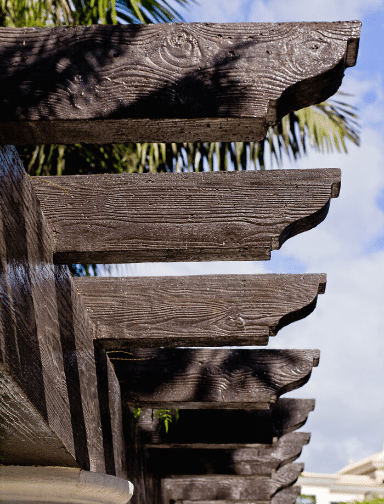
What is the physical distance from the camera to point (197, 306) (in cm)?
258

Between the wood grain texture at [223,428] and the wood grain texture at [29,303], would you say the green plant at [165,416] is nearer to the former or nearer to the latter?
the wood grain texture at [223,428]

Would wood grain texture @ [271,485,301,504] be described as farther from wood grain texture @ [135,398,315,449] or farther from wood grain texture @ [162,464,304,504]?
wood grain texture @ [135,398,315,449]

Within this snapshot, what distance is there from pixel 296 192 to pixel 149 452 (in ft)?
13.2

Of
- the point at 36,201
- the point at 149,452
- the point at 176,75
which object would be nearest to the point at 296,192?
the point at 176,75

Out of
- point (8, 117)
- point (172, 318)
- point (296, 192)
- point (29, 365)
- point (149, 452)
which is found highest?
point (8, 117)

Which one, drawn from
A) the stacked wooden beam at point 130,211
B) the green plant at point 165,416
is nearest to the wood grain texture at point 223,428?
the green plant at point 165,416

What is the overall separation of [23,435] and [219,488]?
5.52 m

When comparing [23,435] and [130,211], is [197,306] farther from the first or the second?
[23,435]

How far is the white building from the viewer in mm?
22750

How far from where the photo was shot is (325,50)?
1533 millimetres

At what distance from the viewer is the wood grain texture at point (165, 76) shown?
152cm

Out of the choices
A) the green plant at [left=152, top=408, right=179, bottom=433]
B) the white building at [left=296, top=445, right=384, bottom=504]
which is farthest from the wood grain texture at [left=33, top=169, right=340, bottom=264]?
the white building at [left=296, top=445, right=384, bottom=504]

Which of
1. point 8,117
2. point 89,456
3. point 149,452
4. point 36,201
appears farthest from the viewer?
point 149,452

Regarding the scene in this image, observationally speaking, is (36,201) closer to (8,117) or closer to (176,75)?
(8,117)
